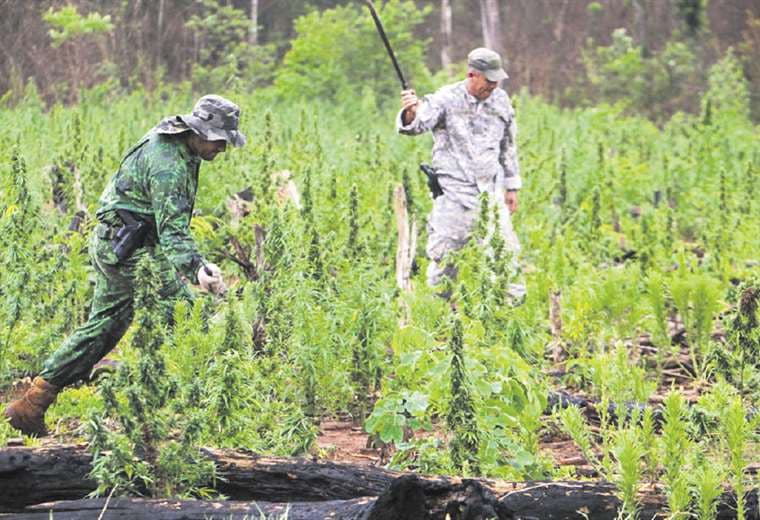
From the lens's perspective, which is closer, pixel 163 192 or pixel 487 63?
pixel 163 192

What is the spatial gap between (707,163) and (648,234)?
12.4ft

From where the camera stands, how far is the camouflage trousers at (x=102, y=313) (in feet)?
20.2

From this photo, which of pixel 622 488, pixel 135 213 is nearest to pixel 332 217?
pixel 135 213

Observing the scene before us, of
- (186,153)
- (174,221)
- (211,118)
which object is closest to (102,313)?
(174,221)

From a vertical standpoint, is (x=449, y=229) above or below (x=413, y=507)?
above

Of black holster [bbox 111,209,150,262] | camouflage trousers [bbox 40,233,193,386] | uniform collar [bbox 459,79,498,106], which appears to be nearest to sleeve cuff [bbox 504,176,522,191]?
uniform collar [bbox 459,79,498,106]

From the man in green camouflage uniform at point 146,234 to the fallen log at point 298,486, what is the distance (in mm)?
1334

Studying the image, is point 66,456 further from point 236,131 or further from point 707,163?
point 707,163

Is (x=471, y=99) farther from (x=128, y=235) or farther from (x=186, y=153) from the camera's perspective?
(x=128, y=235)

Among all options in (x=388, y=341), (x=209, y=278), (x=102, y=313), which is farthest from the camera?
(x=388, y=341)

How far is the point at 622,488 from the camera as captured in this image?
167 inches

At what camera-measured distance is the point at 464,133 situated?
9.02m

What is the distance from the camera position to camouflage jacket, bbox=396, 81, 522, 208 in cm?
892

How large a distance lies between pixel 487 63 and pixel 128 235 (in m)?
3.64
